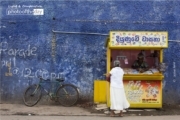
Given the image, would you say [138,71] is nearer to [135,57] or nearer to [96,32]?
[135,57]

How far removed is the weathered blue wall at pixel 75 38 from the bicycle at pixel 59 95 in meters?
0.36

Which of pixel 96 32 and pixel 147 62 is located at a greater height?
pixel 96 32

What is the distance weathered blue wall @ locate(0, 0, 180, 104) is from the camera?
46.8 ft

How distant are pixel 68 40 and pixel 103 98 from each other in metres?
2.20

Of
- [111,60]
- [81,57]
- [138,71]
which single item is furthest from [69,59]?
[138,71]

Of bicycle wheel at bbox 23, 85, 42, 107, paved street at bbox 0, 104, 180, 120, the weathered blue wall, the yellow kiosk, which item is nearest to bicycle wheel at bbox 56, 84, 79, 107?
paved street at bbox 0, 104, 180, 120

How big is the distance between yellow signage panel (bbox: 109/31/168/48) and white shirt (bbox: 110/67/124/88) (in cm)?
89

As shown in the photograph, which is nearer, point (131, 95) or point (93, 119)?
point (93, 119)

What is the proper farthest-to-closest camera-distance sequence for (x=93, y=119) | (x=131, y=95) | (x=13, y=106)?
(x=13, y=106), (x=131, y=95), (x=93, y=119)

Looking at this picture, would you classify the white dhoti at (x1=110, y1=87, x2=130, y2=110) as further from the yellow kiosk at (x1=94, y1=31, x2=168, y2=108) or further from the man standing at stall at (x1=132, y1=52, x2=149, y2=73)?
the man standing at stall at (x1=132, y1=52, x2=149, y2=73)

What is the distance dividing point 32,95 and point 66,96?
3.58 ft

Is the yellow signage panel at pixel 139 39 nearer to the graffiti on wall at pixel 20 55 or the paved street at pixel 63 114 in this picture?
the paved street at pixel 63 114

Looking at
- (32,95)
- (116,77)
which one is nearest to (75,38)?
(32,95)

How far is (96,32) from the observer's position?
46.8 feet
